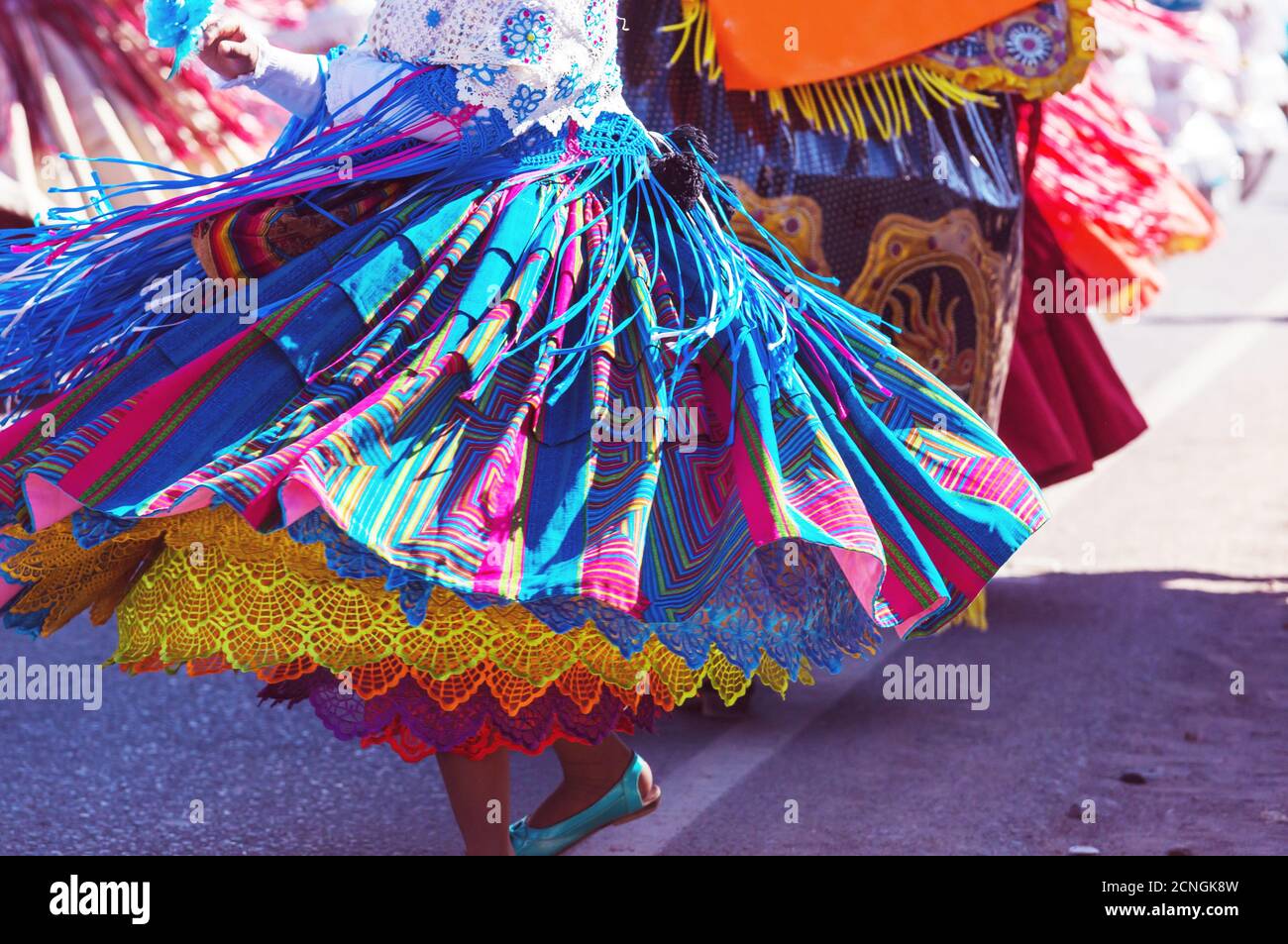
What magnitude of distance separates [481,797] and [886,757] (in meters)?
1.42

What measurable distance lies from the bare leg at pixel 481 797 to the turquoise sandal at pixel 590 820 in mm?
291

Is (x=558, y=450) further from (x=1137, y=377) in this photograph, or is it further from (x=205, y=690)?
(x=1137, y=377)

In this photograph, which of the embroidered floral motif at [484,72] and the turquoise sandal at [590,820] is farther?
the turquoise sandal at [590,820]

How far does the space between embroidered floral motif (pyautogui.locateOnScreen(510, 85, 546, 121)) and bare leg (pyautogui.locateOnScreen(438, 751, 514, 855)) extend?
40.4 inches

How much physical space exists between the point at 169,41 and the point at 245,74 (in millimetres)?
138

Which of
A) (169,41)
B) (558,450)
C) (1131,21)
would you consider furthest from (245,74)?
(1131,21)

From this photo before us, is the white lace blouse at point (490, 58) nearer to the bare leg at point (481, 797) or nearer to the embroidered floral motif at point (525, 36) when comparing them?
the embroidered floral motif at point (525, 36)

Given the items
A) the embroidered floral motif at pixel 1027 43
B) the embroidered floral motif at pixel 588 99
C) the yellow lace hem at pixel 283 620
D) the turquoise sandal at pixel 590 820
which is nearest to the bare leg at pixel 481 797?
the yellow lace hem at pixel 283 620

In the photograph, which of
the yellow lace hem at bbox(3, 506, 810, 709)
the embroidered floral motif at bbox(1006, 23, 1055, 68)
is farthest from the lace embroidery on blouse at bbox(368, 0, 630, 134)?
the embroidered floral motif at bbox(1006, 23, 1055, 68)

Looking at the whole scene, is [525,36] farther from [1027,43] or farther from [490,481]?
[1027,43]

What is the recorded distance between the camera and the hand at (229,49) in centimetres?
319

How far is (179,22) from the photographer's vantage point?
3160 mm

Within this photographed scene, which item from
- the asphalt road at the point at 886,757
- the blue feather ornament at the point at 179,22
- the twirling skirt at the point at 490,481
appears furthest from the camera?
the asphalt road at the point at 886,757
